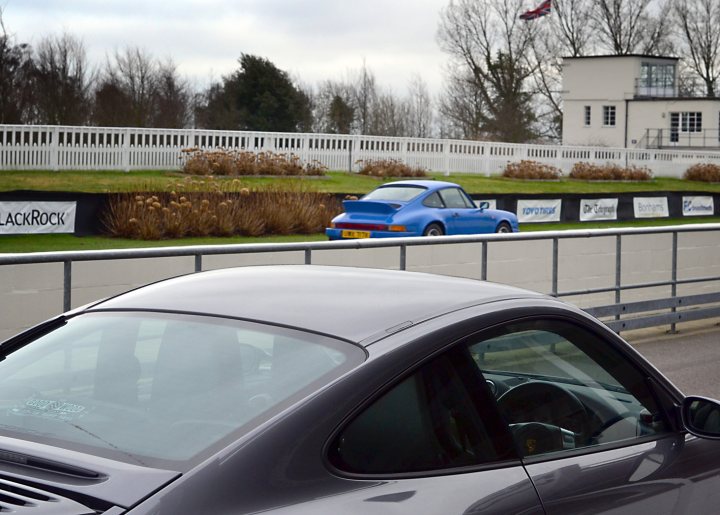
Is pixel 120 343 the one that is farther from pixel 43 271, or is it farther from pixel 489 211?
pixel 489 211

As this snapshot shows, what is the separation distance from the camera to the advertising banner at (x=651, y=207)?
3969cm

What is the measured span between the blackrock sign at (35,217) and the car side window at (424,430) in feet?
71.0

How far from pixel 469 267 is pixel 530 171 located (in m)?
41.7

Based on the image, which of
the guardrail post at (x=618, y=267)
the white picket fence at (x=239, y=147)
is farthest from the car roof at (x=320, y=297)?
the white picket fence at (x=239, y=147)

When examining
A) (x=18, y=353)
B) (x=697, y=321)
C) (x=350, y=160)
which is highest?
(x=350, y=160)

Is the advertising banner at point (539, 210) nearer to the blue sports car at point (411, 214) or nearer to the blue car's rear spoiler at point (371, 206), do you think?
the blue sports car at point (411, 214)

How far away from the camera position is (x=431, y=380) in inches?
113

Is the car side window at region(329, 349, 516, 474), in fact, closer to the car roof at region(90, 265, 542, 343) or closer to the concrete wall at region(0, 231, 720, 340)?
the car roof at region(90, 265, 542, 343)

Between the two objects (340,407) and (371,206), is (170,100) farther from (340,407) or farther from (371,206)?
(340,407)

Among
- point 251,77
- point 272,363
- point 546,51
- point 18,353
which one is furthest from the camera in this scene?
point 546,51

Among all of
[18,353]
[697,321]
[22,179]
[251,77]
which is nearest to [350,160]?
[22,179]

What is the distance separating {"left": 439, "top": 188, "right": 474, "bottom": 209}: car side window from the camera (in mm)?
23953

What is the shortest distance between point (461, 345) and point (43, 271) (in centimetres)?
561

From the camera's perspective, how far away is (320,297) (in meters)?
3.17
